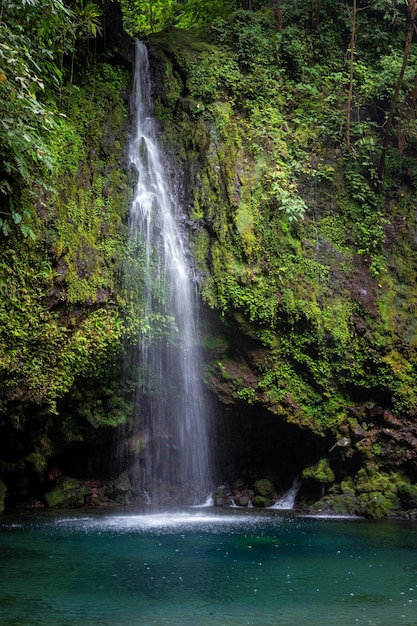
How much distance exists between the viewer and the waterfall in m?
12.1

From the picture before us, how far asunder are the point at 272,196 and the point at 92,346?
5299 millimetres

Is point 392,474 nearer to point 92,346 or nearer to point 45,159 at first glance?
point 92,346

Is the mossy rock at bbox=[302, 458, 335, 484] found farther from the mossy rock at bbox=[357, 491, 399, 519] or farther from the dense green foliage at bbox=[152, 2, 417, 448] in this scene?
the mossy rock at bbox=[357, 491, 399, 519]

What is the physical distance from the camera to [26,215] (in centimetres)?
958

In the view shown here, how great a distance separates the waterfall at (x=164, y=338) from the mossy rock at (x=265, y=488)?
1227 mm

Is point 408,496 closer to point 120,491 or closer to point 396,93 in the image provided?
point 120,491

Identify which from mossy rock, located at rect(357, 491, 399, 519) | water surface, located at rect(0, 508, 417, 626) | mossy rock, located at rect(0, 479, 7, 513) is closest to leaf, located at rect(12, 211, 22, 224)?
water surface, located at rect(0, 508, 417, 626)

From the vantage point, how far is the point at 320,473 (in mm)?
12648

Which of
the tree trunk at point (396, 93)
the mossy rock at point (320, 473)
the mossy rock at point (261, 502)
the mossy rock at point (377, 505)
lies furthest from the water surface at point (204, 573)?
the tree trunk at point (396, 93)

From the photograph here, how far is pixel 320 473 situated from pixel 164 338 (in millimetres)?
4376

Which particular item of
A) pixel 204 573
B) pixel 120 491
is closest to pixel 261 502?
pixel 120 491

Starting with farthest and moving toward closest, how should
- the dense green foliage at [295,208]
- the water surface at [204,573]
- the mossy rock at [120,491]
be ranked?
the mossy rock at [120,491], the dense green foliage at [295,208], the water surface at [204,573]

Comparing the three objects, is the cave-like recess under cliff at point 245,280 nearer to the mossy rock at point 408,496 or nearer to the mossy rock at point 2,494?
the mossy rock at point 408,496

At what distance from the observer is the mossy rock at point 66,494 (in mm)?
12220
